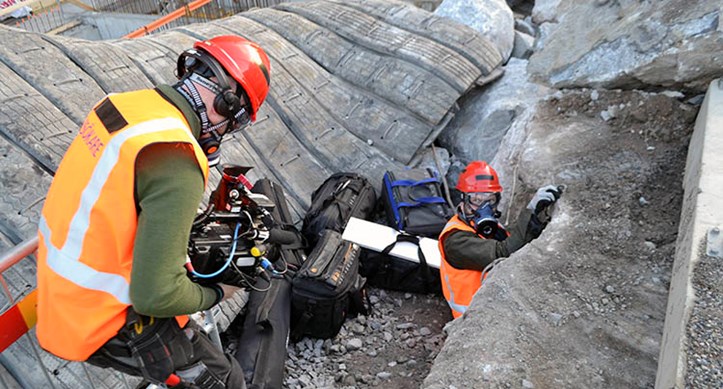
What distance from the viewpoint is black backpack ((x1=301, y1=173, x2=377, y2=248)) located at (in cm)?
540

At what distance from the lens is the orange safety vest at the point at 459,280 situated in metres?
3.94

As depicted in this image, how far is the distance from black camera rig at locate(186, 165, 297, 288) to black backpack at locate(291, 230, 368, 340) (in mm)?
1674

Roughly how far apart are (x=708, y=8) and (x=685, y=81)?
20.6 inches

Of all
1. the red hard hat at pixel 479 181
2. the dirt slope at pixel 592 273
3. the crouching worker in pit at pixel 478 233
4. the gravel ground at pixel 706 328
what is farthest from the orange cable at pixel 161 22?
the gravel ground at pixel 706 328

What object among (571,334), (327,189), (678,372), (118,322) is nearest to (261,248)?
(118,322)

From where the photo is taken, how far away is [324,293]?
4.53 meters

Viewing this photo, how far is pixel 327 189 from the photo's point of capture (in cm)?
580

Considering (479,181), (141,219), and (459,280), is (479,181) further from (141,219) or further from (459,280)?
(141,219)

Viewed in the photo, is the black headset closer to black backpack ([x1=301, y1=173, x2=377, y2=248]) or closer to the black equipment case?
the black equipment case

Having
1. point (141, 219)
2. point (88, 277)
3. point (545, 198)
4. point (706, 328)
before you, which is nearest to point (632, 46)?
point (545, 198)

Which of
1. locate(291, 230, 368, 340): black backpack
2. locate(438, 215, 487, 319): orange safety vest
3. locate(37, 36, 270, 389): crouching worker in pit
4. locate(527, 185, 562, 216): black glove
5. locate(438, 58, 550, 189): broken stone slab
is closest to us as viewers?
locate(37, 36, 270, 389): crouching worker in pit

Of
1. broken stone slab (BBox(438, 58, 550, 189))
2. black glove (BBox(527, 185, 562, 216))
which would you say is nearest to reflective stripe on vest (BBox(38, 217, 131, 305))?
black glove (BBox(527, 185, 562, 216))

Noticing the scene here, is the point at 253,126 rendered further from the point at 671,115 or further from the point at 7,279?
the point at 671,115

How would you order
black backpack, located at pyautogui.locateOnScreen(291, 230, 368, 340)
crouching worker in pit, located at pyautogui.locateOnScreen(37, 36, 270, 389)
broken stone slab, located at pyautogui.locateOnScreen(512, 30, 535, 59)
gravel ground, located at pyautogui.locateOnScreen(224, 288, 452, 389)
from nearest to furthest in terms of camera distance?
crouching worker in pit, located at pyautogui.locateOnScreen(37, 36, 270, 389)
gravel ground, located at pyautogui.locateOnScreen(224, 288, 452, 389)
black backpack, located at pyautogui.locateOnScreen(291, 230, 368, 340)
broken stone slab, located at pyautogui.locateOnScreen(512, 30, 535, 59)
